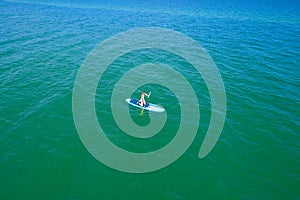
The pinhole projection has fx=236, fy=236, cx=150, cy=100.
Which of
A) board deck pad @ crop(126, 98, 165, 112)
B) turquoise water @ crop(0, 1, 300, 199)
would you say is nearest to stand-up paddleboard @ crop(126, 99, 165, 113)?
board deck pad @ crop(126, 98, 165, 112)

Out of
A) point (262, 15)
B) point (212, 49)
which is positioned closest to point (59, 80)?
point (212, 49)

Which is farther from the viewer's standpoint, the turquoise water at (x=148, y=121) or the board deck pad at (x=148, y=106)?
the board deck pad at (x=148, y=106)

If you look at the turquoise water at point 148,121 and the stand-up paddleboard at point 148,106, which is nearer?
the turquoise water at point 148,121

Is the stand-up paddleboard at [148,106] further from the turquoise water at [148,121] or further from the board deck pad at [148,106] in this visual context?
the turquoise water at [148,121]

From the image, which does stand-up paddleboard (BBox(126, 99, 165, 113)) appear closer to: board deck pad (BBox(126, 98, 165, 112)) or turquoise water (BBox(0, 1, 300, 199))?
board deck pad (BBox(126, 98, 165, 112))

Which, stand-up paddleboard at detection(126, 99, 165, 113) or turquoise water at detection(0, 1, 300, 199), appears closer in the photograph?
turquoise water at detection(0, 1, 300, 199)

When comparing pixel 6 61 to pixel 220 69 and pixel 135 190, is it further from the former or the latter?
pixel 220 69

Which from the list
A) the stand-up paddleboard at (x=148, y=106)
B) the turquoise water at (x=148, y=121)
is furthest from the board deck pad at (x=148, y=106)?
the turquoise water at (x=148, y=121)

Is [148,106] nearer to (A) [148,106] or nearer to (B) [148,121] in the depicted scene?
(A) [148,106]
